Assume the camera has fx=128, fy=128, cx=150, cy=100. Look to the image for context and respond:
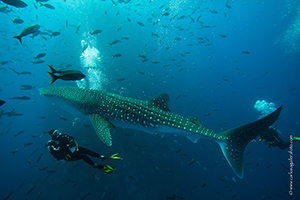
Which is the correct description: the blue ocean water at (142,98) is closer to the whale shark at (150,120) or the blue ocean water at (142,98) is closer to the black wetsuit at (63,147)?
the black wetsuit at (63,147)

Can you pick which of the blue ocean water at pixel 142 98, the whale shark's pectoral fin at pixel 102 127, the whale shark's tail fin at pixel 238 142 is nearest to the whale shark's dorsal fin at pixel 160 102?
the whale shark's pectoral fin at pixel 102 127

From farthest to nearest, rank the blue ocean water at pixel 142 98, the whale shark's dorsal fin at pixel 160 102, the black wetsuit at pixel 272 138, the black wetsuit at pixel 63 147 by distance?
the blue ocean water at pixel 142 98 → the black wetsuit at pixel 272 138 → the whale shark's dorsal fin at pixel 160 102 → the black wetsuit at pixel 63 147

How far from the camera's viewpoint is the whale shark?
130 inches

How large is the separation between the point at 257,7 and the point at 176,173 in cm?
7467

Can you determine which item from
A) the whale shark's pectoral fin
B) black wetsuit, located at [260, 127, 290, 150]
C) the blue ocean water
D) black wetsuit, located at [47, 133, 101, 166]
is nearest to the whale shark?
the whale shark's pectoral fin

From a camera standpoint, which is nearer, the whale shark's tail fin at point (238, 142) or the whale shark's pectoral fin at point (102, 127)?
the whale shark's tail fin at point (238, 142)

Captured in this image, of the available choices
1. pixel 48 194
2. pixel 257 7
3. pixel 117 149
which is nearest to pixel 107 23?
pixel 117 149

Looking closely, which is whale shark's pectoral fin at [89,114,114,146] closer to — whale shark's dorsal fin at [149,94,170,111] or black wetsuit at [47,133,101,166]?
black wetsuit at [47,133,101,166]

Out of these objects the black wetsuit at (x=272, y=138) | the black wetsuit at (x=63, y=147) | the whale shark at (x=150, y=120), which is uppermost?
the black wetsuit at (x=272, y=138)

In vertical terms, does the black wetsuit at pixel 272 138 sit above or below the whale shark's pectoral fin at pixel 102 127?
above

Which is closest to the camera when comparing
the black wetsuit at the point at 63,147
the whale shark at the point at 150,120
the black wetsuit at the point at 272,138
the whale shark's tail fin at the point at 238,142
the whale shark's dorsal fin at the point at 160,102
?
the whale shark's tail fin at the point at 238,142

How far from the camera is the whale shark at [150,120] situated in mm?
3311

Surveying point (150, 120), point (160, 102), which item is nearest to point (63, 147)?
point (150, 120)

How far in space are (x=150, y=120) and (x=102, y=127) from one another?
1545 millimetres
